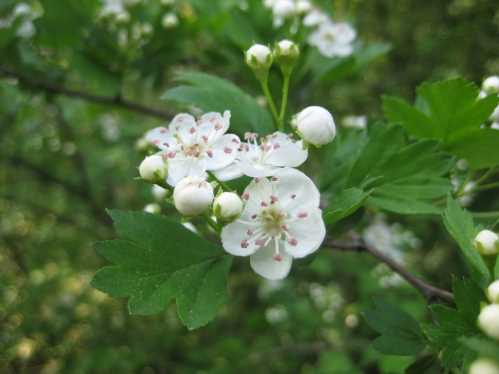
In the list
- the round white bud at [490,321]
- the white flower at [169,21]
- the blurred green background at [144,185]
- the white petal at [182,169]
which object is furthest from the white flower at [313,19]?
the round white bud at [490,321]

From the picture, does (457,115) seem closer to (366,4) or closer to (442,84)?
(442,84)

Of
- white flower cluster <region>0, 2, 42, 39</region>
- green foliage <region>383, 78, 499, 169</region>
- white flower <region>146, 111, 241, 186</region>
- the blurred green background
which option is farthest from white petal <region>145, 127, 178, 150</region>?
white flower cluster <region>0, 2, 42, 39</region>

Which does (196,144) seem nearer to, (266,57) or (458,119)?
(266,57)

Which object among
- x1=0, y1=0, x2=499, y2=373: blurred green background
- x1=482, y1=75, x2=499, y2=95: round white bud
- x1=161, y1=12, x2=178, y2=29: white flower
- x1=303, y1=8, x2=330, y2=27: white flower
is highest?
x1=303, y1=8, x2=330, y2=27: white flower

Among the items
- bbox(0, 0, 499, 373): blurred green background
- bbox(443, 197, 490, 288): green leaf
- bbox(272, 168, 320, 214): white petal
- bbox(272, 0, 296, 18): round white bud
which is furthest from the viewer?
bbox(0, 0, 499, 373): blurred green background

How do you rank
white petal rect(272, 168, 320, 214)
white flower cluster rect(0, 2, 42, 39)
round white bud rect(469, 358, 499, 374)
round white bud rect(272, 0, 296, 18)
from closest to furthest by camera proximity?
round white bud rect(469, 358, 499, 374) → white petal rect(272, 168, 320, 214) → round white bud rect(272, 0, 296, 18) → white flower cluster rect(0, 2, 42, 39)

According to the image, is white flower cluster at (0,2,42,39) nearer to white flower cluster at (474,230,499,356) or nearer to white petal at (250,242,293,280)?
white petal at (250,242,293,280)

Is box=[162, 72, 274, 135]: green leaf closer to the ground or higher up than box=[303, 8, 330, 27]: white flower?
closer to the ground

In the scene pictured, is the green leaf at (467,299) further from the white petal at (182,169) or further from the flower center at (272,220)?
the white petal at (182,169)
